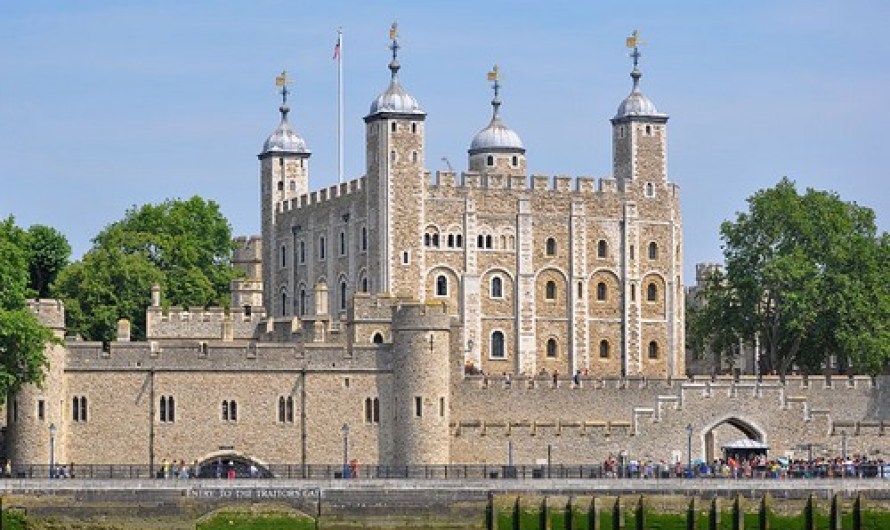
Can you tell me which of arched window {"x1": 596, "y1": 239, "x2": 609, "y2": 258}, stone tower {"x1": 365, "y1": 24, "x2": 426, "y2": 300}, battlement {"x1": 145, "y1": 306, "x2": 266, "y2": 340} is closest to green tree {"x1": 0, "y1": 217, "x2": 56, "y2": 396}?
battlement {"x1": 145, "y1": 306, "x2": 266, "y2": 340}

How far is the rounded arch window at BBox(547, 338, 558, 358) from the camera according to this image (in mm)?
126000

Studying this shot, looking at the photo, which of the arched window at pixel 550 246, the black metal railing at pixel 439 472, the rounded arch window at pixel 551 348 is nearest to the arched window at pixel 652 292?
the arched window at pixel 550 246

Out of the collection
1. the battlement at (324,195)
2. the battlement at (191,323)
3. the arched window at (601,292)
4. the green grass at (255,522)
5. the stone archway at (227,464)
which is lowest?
the green grass at (255,522)

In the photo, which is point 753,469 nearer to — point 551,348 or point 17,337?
point 17,337

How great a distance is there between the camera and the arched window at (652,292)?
5059 inches

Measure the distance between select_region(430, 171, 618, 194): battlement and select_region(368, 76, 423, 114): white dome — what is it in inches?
121

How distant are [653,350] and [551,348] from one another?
492 cm

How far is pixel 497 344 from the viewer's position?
125m

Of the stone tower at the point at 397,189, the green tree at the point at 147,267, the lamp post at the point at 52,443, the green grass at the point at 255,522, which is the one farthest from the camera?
the stone tower at the point at 397,189

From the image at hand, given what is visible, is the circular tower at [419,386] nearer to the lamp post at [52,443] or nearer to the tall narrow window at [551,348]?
the lamp post at [52,443]

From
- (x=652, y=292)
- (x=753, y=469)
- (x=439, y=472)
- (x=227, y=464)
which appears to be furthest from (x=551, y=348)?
(x=439, y=472)

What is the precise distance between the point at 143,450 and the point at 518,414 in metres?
13.3

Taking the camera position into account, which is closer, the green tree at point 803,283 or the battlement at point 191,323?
the battlement at point 191,323

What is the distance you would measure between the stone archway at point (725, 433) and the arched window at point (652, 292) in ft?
82.3
